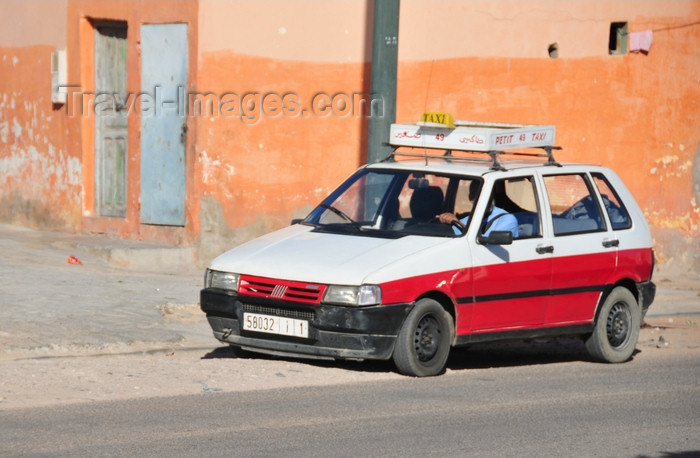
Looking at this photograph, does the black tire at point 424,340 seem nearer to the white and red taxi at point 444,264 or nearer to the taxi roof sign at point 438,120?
the white and red taxi at point 444,264

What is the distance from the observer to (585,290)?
10234 mm

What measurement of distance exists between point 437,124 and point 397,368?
2023 millimetres

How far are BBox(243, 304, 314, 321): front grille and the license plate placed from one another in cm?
2

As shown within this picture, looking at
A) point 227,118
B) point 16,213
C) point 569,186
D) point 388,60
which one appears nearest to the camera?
point 569,186

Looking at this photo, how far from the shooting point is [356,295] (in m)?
8.75

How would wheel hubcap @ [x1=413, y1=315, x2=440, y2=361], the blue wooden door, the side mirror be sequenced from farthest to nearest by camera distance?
the blue wooden door
the side mirror
wheel hubcap @ [x1=413, y1=315, x2=440, y2=361]

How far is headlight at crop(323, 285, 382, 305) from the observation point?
8742 mm

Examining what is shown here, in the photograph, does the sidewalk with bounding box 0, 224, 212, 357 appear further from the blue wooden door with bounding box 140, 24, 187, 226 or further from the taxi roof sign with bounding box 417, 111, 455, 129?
the taxi roof sign with bounding box 417, 111, 455, 129

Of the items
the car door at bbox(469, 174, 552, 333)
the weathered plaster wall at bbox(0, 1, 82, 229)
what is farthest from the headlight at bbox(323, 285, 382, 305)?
the weathered plaster wall at bbox(0, 1, 82, 229)

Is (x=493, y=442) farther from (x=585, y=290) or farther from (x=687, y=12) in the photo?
(x=687, y=12)

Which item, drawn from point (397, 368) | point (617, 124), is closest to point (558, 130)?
point (617, 124)

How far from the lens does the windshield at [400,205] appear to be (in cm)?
971

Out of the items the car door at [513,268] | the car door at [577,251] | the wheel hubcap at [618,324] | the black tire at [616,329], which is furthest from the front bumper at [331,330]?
the wheel hubcap at [618,324]

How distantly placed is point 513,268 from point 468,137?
3.58 ft
